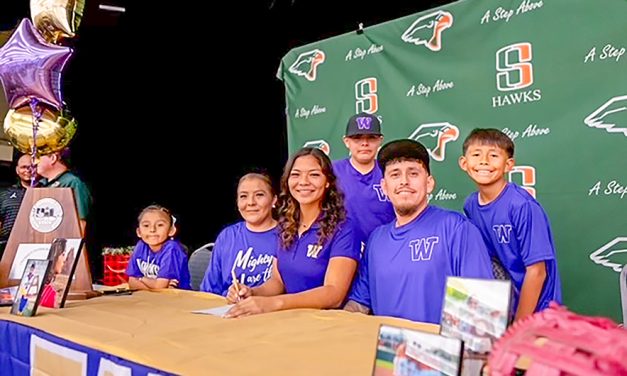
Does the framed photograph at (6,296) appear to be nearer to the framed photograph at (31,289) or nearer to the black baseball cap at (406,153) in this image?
the framed photograph at (31,289)

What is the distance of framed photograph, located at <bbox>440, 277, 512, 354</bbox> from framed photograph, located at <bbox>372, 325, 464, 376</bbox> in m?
0.09

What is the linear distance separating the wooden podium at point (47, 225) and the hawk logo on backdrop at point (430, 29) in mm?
1876

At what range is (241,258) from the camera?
6.35ft

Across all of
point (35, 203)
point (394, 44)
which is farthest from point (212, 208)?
point (35, 203)

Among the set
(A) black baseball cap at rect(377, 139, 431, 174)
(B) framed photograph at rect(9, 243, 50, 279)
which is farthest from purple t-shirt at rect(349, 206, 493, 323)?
(B) framed photograph at rect(9, 243, 50, 279)

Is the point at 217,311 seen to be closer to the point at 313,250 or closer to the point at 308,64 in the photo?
the point at 313,250

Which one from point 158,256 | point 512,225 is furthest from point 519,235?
point 158,256

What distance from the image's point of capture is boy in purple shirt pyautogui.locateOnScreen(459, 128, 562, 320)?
6.02ft

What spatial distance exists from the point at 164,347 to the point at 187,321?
0.30 meters

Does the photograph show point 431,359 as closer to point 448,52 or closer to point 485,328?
point 485,328

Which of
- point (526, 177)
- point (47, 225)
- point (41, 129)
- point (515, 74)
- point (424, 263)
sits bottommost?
point (424, 263)

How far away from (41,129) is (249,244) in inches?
33.4

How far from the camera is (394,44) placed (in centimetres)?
322

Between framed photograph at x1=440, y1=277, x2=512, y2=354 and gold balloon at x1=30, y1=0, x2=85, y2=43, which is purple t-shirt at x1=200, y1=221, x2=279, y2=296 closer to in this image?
gold balloon at x1=30, y1=0, x2=85, y2=43
